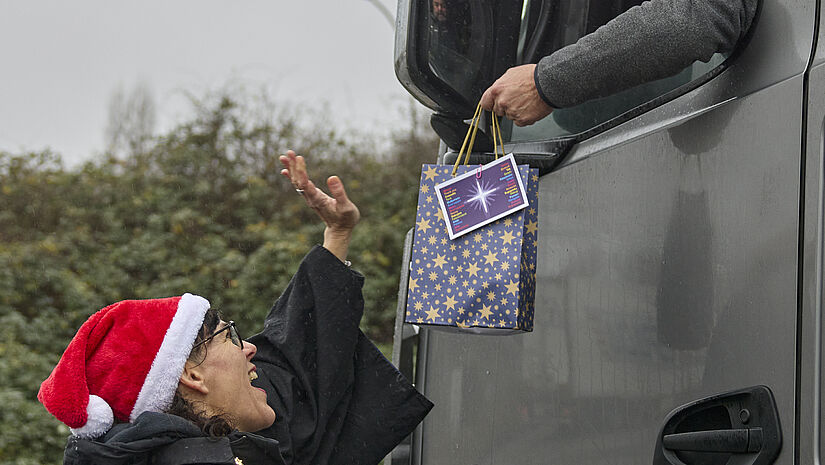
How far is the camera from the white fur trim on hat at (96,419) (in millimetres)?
1652

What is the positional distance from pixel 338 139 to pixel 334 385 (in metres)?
A: 5.83

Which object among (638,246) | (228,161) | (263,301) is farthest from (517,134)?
(228,161)

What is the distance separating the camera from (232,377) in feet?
6.04

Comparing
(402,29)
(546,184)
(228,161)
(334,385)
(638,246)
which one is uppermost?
(228,161)

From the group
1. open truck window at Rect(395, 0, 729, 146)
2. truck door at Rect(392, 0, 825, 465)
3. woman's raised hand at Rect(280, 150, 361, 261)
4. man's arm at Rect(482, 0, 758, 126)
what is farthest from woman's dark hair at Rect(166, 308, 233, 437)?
man's arm at Rect(482, 0, 758, 126)

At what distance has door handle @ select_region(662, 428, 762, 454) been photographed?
117 centimetres

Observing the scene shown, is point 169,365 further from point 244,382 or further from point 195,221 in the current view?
point 195,221

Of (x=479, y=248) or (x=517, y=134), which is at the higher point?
(x=517, y=134)

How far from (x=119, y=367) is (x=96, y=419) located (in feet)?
0.37

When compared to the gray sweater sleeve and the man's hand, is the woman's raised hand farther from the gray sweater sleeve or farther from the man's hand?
the gray sweater sleeve

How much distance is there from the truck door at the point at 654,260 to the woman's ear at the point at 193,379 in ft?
2.04

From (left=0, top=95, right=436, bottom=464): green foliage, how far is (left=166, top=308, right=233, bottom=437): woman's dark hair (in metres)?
4.33

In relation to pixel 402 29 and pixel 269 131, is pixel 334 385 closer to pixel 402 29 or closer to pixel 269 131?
pixel 402 29

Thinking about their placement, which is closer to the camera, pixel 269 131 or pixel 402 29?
pixel 402 29
